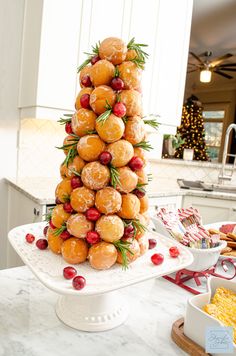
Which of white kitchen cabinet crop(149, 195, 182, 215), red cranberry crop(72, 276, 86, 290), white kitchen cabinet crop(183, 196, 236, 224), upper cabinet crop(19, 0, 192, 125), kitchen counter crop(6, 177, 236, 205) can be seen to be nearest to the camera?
red cranberry crop(72, 276, 86, 290)

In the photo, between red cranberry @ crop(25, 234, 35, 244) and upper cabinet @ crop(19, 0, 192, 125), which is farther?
upper cabinet @ crop(19, 0, 192, 125)

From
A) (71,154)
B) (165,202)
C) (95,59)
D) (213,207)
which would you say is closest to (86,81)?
(95,59)

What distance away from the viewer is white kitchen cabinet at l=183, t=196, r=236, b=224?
2.61 meters

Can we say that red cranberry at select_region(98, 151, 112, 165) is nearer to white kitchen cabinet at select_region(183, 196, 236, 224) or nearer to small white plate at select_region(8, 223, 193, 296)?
small white plate at select_region(8, 223, 193, 296)

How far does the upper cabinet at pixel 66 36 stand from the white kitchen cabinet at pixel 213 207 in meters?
1.00

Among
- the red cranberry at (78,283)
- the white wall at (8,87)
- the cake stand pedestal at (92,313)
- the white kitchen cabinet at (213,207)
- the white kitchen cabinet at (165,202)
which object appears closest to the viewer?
the red cranberry at (78,283)

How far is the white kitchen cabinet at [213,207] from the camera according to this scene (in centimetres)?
261

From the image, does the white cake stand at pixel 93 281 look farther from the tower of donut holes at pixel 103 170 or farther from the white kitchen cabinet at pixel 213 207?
the white kitchen cabinet at pixel 213 207

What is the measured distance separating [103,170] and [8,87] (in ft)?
6.04

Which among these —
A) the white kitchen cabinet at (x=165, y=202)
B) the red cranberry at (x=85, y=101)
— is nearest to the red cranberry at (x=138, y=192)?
the red cranberry at (x=85, y=101)

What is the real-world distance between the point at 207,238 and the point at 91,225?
0.47m

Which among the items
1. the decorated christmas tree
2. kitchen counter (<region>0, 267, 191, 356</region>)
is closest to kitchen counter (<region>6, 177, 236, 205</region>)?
kitchen counter (<region>0, 267, 191, 356</region>)

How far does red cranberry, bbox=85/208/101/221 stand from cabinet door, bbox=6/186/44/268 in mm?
1215

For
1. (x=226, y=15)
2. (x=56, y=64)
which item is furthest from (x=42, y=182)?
(x=226, y=15)
